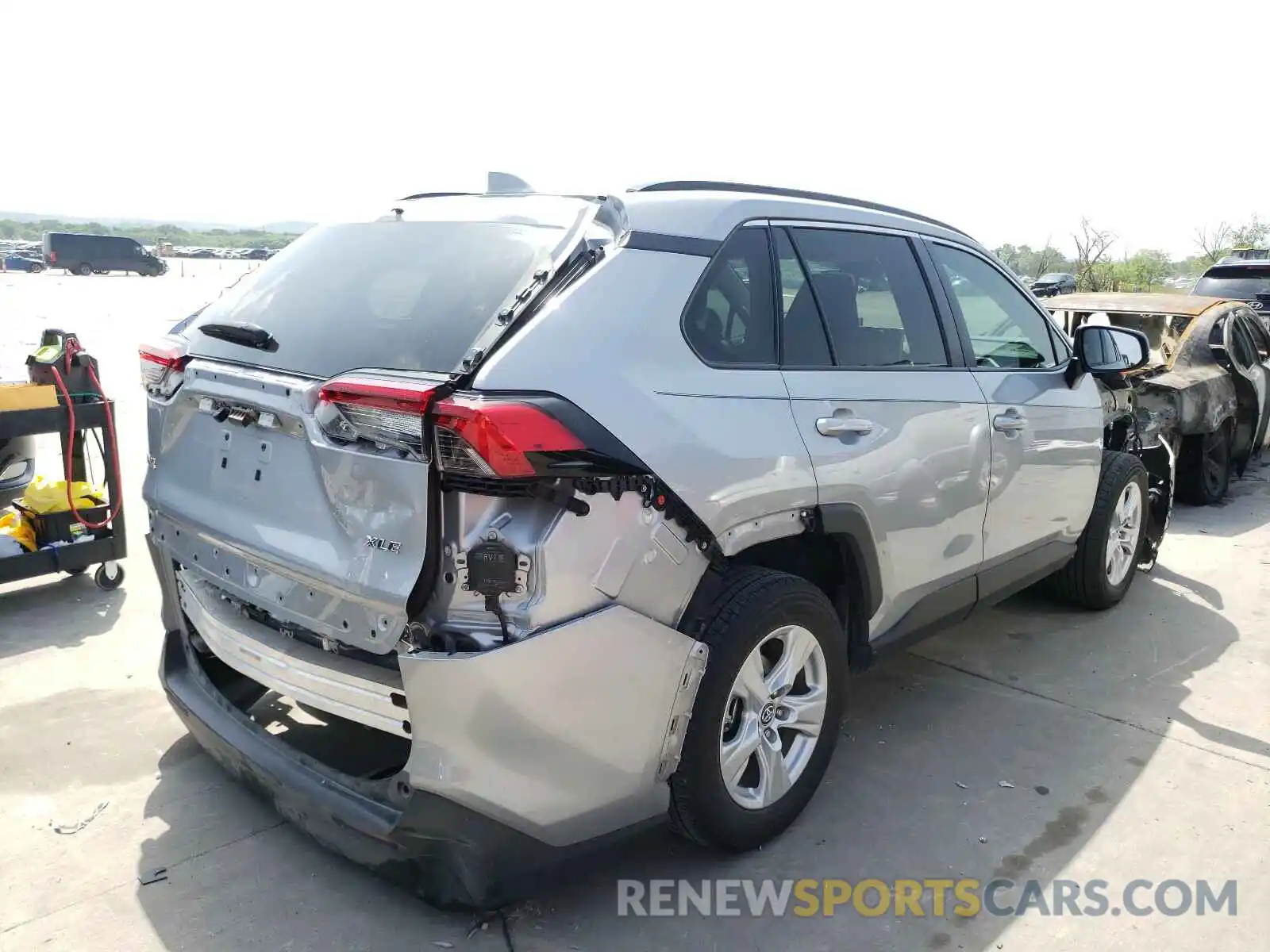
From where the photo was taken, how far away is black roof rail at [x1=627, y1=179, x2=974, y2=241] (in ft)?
9.60

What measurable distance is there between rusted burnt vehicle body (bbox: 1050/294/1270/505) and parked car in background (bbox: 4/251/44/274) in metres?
51.1

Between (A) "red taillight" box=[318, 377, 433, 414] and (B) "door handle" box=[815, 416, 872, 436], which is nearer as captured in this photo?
(A) "red taillight" box=[318, 377, 433, 414]

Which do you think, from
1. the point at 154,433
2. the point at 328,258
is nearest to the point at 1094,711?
the point at 328,258

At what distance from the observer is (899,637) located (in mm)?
3547

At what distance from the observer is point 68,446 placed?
4.91 metres

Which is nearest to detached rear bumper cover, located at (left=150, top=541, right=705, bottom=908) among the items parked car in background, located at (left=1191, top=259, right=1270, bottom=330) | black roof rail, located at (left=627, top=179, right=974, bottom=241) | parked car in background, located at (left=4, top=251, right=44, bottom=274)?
black roof rail, located at (left=627, top=179, right=974, bottom=241)

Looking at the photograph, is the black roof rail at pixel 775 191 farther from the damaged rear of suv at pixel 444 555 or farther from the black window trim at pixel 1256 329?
the black window trim at pixel 1256 329

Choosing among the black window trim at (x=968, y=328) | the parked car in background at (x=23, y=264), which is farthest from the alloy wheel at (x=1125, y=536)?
the parked car in background at (x=23, y=264)

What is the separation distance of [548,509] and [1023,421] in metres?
2.48

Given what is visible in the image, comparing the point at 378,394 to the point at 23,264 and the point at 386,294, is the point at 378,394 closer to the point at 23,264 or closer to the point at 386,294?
the point at 386,294

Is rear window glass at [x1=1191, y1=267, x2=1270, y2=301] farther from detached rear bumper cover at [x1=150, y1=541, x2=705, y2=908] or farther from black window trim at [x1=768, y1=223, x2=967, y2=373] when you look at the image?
detached rear bumper cover at [x1=150, y1=541, x2=705, y2=908]

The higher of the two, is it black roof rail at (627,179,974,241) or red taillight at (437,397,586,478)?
black roof rail at (627,179,974,241)

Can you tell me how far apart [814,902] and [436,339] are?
1902 mm

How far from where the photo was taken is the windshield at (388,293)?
2467 millimetres
